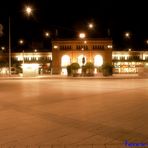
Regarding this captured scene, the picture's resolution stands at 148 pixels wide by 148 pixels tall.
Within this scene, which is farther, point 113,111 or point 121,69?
point 121,69

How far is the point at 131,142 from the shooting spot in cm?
628

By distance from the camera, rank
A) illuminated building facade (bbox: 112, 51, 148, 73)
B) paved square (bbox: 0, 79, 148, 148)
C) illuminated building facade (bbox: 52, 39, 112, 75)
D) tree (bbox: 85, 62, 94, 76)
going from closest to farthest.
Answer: paved square (bbox: 0, 79, 148, 148)
tree (bbox: 85, 62, 94, 76)
illuminated building facade (bbox: 52, 39, 112, 75)
illuminated building facade (bbox: 112, 51, 148, 73)

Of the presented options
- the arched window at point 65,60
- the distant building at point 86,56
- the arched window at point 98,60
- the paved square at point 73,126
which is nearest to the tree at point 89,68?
the distant building at point 86,56

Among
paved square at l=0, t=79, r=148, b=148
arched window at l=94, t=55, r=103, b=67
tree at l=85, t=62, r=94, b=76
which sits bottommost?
paved square at l=0, t=79, r=148, b=148

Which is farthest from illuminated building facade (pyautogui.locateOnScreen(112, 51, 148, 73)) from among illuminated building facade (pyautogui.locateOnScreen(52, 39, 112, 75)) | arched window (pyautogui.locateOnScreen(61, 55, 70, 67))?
arched window (pyautogui.locateOnScreen(61, 55, 70, 67))

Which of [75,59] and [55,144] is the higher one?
[75,59]

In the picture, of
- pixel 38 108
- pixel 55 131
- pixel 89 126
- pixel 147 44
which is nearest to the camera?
pixel 55 131

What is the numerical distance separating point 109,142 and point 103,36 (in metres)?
64.1

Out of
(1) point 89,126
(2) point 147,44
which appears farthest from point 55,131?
(2) point 147,44

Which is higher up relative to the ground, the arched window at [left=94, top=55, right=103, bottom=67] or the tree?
the arched window at [left=94, top=55, right=103, bottom=67]

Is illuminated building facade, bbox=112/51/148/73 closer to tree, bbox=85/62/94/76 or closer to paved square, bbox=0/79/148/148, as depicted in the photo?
tree, bbox=85/62/94/76

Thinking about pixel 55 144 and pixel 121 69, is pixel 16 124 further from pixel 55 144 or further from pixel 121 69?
pixel 121 69

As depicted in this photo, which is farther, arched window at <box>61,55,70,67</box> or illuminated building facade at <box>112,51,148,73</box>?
illuminated building facade at <box>112,51,148,73</box>

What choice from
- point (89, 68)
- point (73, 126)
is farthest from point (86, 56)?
point (73, 126)
